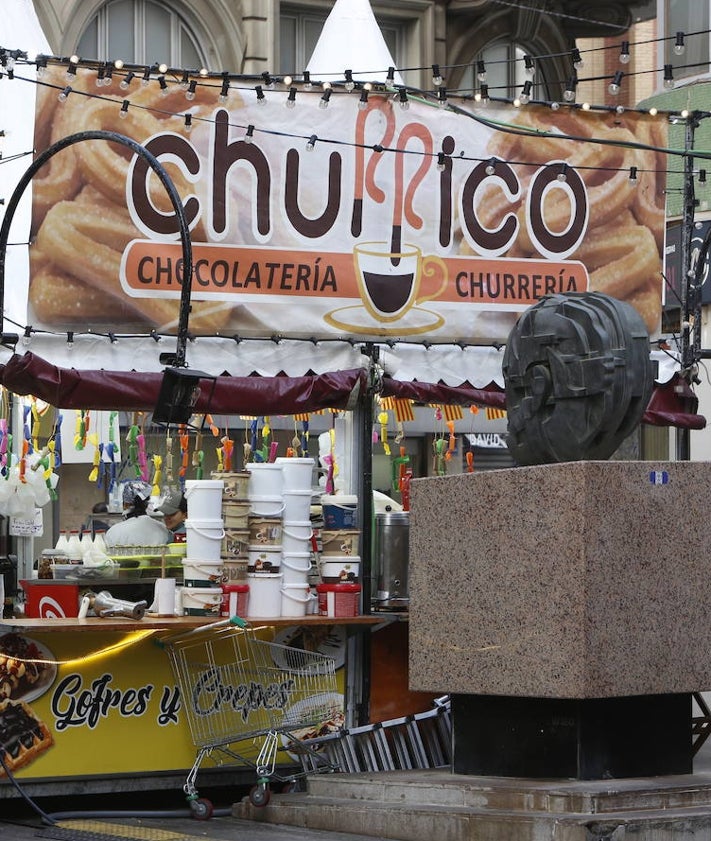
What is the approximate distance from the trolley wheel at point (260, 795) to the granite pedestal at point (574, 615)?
1.26 m

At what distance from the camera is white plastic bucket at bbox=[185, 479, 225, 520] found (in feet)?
37.0

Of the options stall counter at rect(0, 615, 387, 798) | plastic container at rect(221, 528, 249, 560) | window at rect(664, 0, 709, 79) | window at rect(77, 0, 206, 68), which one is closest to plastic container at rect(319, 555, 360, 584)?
stall counter at rect(0, 615, 387, 798)

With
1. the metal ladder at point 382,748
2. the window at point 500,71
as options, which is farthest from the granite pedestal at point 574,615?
the window at point 500,71

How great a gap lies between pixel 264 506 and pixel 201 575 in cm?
66

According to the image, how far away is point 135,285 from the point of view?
11.6 metres

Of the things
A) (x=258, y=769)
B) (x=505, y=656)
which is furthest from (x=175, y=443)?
(x=505, y=656)

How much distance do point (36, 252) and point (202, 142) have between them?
1416 millimetres

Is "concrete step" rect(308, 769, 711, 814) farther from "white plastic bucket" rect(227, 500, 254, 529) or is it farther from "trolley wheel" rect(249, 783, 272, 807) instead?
"white plastic bucket" rect(227, 500, 254, 529)

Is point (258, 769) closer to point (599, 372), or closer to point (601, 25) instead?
point (599, 372)

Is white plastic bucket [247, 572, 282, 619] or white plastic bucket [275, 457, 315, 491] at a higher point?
white plastic bucket [275, 457, 315, 491]

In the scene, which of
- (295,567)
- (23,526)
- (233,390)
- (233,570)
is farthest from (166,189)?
(23,526)

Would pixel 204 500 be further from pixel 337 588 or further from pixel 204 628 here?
pixel 337 588

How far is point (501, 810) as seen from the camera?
9.20 metres

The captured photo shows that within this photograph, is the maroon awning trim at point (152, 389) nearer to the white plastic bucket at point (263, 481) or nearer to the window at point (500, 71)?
the white plastic bucket at point (263, 481)
